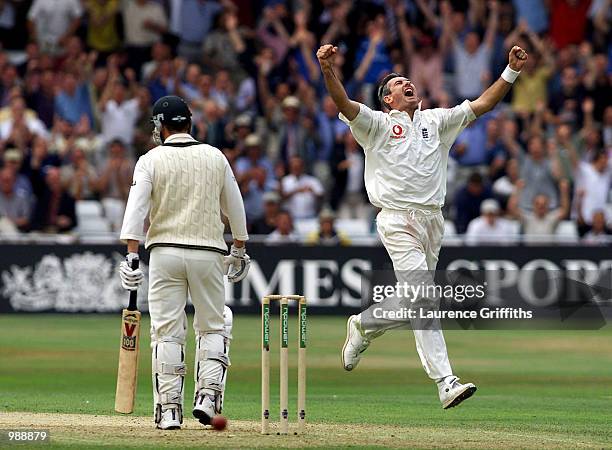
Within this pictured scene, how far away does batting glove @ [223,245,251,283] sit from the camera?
937 centimetres

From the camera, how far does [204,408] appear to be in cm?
889

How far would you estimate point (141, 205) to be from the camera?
886 cm

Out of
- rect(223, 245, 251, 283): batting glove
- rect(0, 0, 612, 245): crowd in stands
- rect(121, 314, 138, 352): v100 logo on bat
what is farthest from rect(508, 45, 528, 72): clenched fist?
rect(0, 0, 612, 245): crowd in stands

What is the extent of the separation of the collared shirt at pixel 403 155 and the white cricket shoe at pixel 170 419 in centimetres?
218

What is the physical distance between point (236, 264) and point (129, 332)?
2.83 ft

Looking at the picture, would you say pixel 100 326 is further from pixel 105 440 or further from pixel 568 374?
pixel 105 440

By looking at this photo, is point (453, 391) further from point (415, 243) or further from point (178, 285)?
point (178, 285)

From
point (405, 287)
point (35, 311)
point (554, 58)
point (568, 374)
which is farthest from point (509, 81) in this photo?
point (554, 58)

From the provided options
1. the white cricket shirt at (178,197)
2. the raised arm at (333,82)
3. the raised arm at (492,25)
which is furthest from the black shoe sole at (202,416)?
the raised arm at (492,25)

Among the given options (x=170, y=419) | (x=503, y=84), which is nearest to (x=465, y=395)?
(x=170, y=419)

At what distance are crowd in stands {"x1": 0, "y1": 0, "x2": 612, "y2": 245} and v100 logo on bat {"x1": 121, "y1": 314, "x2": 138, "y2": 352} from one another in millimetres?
10439

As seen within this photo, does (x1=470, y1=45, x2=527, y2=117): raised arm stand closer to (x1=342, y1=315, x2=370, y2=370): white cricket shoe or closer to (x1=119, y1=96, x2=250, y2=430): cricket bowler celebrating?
(x1=342, y1=315, x2=370, y2=370): white cricket shoe

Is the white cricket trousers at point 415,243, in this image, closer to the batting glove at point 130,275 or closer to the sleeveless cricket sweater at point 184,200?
the sleeveless cricket sweater at point 184,200

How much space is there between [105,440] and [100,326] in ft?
32.9
